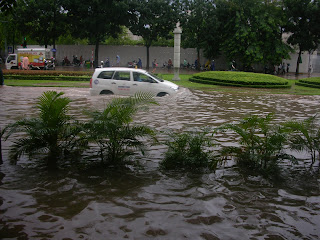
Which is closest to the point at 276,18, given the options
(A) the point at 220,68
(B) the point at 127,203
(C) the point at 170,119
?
(A) the point at 220,68

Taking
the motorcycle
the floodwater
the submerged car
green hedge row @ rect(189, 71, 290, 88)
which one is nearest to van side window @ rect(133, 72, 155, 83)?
the submerged car

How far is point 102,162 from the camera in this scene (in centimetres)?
672

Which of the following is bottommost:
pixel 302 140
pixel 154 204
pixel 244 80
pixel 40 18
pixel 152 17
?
pixel 154 204

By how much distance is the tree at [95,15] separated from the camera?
37.4 metres

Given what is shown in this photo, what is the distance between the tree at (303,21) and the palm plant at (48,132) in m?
36.3

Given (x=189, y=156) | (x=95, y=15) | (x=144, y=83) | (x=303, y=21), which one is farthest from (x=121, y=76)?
(x=303, y=21)

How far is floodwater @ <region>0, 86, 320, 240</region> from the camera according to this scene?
14.8 feet

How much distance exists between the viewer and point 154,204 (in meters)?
5.27

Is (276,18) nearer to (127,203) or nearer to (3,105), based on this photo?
(3,105)

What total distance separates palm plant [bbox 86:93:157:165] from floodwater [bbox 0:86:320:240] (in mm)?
444

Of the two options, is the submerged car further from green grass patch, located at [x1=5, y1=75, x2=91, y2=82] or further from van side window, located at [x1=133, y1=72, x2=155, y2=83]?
green grass patch, located at [x1=5, y1=75, x2=91, y2=82]

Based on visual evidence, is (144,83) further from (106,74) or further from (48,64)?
(48,64)

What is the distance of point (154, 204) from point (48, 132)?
102 inches

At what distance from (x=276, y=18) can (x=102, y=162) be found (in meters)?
34.6
